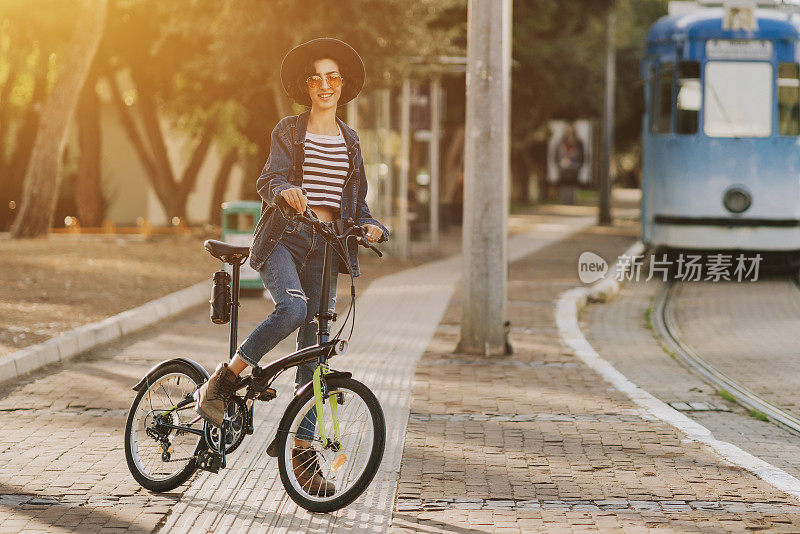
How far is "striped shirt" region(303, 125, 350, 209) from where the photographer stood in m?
5.89

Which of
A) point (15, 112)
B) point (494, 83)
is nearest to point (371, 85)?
point (494, 83)

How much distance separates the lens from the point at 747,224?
1734cm

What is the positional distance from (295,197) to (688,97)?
13.4m

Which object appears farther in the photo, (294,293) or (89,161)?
(89,161)

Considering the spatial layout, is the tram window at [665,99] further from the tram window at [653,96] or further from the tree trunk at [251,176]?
the tree trunk at [251,176]

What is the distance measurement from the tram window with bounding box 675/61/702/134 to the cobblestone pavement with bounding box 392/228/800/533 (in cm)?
835

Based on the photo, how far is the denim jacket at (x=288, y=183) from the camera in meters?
5.79

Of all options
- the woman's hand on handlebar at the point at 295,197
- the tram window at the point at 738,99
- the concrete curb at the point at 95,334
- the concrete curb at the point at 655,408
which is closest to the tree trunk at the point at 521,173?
the tram window at the point at 738,99

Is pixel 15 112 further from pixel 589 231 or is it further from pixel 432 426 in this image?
pixel 432 426

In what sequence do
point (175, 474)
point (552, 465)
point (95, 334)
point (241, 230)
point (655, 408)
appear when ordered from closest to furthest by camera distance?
point (175, 474)
point (552, 465)
point (655, 408)
point (95, 334)
point (241, 230)

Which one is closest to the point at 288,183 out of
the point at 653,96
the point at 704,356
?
the point at 704,356

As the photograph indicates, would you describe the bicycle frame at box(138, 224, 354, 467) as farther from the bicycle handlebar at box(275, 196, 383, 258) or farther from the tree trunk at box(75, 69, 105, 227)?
the tree trunk at box(75, 69, 105, 227)

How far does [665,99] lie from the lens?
18.3 metres

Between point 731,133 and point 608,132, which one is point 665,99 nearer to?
point 731,133
